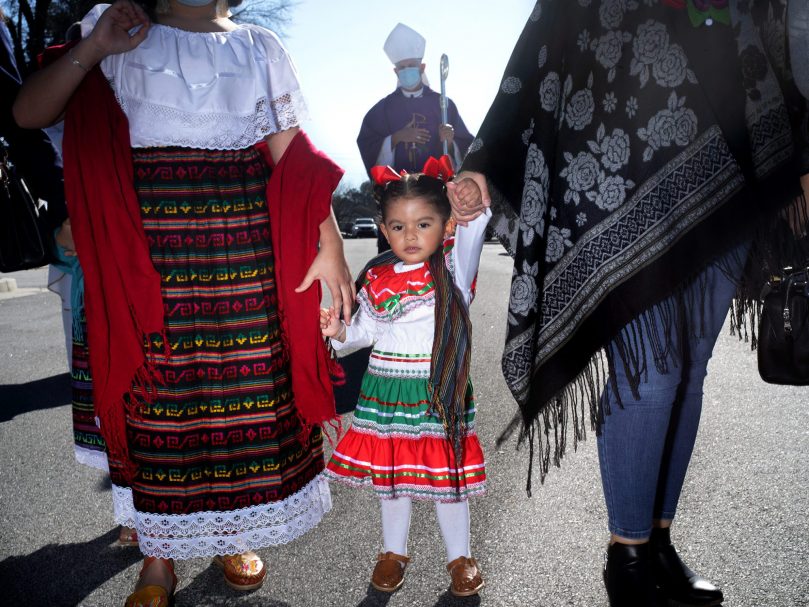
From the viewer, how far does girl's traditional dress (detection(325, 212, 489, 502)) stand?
6.82 ft

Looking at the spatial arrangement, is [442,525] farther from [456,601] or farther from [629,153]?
[629,153]

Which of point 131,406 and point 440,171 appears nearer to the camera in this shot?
point 131,406

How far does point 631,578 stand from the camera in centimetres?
173

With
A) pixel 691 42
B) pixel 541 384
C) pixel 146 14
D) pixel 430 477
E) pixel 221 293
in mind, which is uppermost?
pixel 146 14

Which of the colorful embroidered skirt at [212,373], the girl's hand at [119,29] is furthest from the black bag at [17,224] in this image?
the girl's hand at [119,29]

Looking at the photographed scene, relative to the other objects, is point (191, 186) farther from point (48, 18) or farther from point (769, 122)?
point (48, 18)

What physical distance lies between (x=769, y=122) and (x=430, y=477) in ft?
4.27

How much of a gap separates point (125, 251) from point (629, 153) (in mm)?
1262

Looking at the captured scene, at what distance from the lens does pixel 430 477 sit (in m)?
2.07

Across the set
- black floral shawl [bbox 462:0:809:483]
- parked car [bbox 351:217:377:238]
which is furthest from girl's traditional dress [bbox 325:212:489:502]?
parked car [bbox 351:217:377:238]

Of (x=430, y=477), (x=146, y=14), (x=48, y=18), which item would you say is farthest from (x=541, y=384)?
(x=48, y=18)

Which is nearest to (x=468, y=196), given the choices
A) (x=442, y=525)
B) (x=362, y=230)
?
(x=442, y=525)

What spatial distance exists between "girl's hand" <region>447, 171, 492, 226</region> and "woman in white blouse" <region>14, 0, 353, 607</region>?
342 mm

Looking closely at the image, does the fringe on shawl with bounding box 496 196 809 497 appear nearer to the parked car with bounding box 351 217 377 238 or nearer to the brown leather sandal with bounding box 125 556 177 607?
the brown leather sandal with bounding box 125 556 177 607
